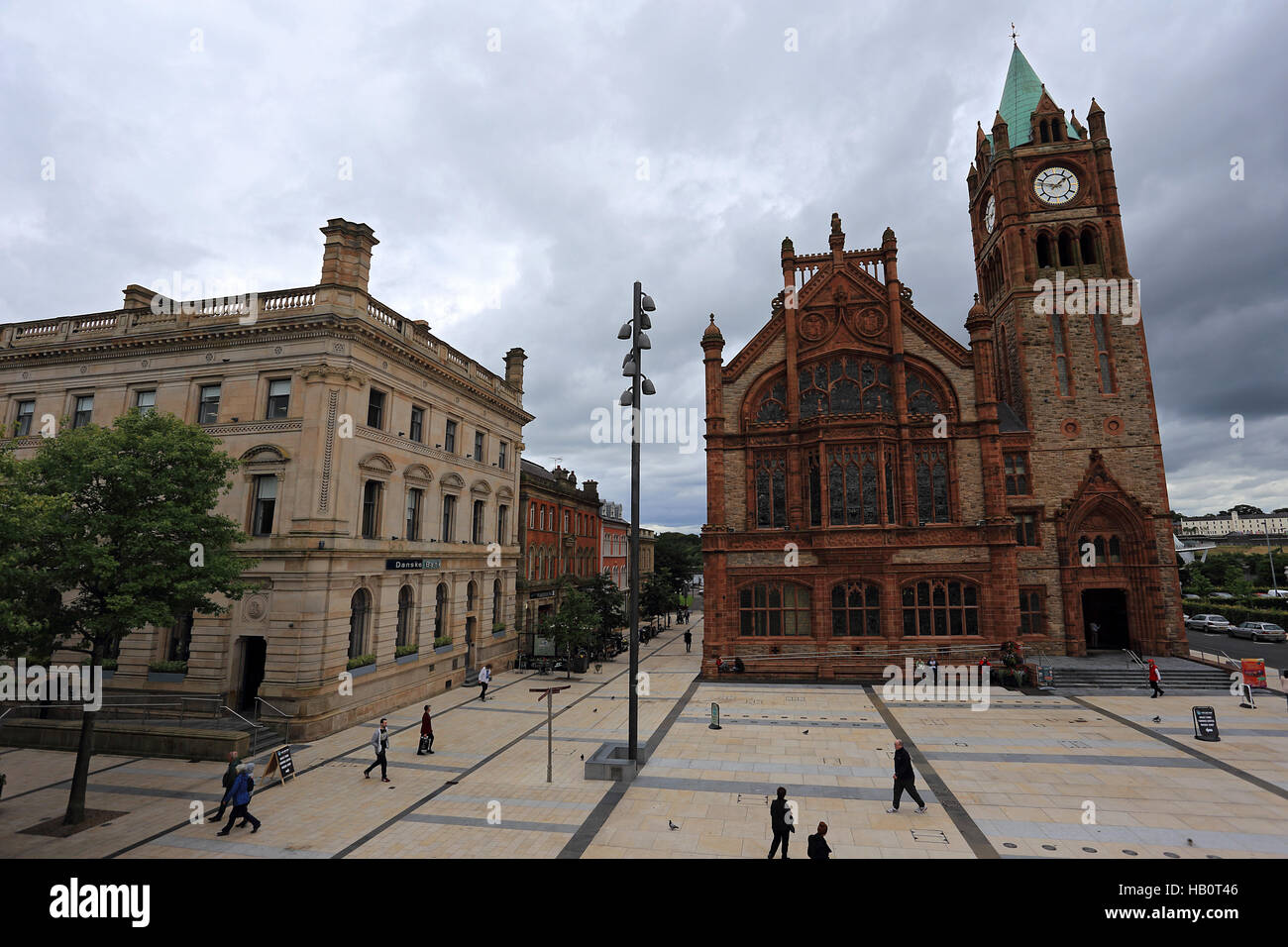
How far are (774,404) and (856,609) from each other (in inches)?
472

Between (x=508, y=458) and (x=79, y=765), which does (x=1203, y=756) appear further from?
(x=508, y=458)

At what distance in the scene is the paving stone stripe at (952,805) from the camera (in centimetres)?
1152

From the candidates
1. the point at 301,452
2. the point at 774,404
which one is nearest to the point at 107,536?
the point at 301,452

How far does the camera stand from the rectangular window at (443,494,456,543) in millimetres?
28828

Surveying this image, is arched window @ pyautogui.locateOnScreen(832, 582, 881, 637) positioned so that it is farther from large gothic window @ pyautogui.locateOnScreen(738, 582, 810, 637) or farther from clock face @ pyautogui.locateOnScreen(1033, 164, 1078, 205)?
clock face @ pyautogui.locateOnScreen(1033, 164, 1078, 205)

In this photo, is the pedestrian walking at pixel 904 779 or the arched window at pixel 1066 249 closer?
the pedestrian walking at pixel 904 779

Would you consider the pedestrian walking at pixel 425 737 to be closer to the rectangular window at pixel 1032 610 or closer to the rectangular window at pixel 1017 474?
the rectangular window at pixel 1032 610

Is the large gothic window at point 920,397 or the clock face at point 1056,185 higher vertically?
the clock face at point 1056,185

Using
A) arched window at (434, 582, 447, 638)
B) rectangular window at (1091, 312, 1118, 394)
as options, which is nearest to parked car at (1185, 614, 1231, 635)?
rectangular window at (1091, 312, 1118, 394)

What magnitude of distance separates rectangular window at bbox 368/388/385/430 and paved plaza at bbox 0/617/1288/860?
1157 cm

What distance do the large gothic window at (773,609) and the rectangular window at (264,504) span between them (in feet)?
72.1

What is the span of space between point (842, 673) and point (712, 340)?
19.2 meters

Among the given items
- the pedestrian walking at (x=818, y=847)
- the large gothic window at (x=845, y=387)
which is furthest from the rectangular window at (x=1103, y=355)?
the pedestrian walking at (x=818, y=847)

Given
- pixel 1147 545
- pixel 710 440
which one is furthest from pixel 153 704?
pixel 1147 545
